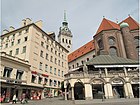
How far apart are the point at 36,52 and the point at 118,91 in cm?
2041

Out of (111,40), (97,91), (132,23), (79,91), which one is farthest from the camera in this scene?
(132,23)

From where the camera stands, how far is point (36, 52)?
32812 millimetres

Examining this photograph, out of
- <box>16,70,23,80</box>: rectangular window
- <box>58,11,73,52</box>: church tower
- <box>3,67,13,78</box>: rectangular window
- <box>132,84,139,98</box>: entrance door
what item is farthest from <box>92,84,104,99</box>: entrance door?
<box>58,11,73,52</box>: church tower

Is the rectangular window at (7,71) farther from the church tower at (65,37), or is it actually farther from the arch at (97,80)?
the church tower at (65,37)

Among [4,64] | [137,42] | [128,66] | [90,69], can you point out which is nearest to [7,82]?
[4,64]

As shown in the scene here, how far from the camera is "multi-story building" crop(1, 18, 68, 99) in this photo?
3073 cm

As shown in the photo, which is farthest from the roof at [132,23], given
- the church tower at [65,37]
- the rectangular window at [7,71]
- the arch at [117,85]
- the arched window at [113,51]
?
the church tower at [65,37]

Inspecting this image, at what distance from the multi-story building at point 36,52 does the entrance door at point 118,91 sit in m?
16.8

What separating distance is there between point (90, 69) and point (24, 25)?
2164cm

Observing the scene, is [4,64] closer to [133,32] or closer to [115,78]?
[115,78]

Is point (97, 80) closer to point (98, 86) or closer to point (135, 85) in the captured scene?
point (98, 86)

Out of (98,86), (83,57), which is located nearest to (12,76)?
(98,86)

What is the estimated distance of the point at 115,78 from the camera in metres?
24.4

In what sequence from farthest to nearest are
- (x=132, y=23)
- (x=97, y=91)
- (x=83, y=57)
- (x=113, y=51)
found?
(x=83, y=57) < (x=132, y=23) < (x=113, y=51) < (x=97, y=91)
